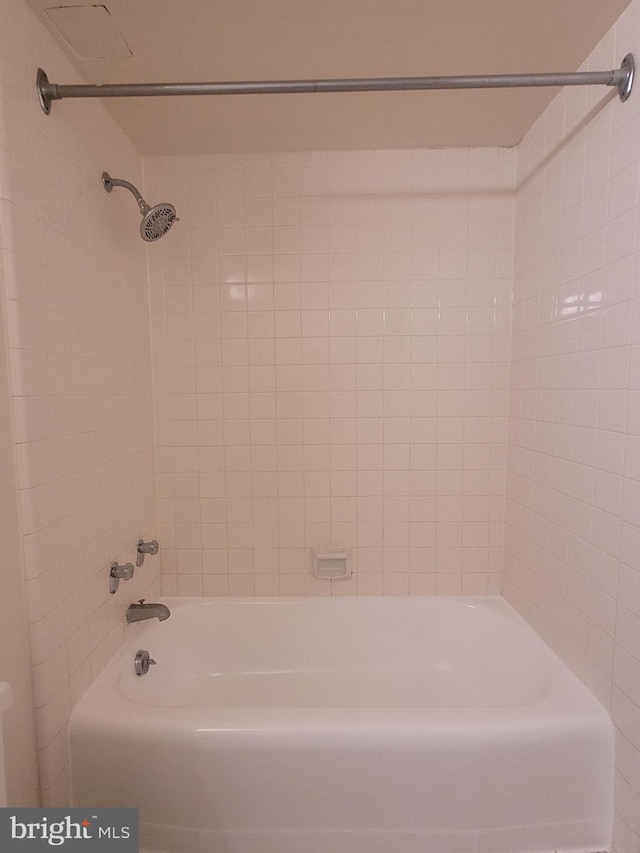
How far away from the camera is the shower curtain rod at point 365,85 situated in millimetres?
1051

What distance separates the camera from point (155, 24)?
111cm

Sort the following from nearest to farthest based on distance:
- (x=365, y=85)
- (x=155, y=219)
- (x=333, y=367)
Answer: (x=365, y=85)
(x=155, y=219)
(x=333, y=367)

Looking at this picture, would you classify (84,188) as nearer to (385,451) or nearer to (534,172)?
(385,451)

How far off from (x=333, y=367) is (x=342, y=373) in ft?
0.15

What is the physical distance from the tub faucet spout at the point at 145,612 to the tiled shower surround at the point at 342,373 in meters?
0.04

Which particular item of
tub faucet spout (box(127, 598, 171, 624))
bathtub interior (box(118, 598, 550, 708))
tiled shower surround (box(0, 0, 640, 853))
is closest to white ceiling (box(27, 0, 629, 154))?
tiled shower surround (box(0, 0, 640, 853))

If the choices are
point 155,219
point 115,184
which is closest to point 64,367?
point 155,219

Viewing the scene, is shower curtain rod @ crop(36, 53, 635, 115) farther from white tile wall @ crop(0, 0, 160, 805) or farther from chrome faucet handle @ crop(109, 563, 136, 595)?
chrome faucet handle @ crop(109, 563, 136, 595)

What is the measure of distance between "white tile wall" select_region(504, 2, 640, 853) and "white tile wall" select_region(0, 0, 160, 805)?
147 cm

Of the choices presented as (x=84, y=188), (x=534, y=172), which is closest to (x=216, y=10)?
(x=84, y=188)

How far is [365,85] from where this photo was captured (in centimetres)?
106

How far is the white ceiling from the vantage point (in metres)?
1.08

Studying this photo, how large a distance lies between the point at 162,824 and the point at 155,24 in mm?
2085

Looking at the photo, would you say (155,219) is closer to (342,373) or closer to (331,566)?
(342,373)
